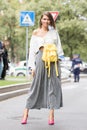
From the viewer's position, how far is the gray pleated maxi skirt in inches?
367

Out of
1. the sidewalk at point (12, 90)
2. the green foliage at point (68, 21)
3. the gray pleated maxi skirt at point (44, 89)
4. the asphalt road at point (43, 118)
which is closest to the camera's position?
the asphalt road at point (43, 118)

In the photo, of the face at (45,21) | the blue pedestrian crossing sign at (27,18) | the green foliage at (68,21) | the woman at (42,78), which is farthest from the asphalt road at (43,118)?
the green foliage at (68,21)

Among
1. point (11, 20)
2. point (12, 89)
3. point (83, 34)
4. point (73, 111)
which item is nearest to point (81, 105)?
point (73, 111)

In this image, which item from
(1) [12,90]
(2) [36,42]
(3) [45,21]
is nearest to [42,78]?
(2) [36,42]

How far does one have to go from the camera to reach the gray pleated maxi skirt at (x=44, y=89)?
931cm

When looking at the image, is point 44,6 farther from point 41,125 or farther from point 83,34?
point 41,125

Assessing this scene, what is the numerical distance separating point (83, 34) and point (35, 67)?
140 feet

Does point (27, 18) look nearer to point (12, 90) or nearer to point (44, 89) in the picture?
point (12, 90)

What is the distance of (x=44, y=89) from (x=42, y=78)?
0.61 ft

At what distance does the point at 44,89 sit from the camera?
9.39 m

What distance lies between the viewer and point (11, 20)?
62125 millimetres

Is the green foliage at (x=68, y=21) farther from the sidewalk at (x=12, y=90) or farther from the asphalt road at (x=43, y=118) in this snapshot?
the asphalt road at (x=43, y=118)

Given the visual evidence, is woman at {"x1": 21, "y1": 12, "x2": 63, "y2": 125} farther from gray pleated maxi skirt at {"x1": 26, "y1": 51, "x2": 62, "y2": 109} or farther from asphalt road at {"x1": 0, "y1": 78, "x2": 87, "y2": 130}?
asphalt road at {"x1": 0, "y1": 78, "x2": 87, "y2": 130}

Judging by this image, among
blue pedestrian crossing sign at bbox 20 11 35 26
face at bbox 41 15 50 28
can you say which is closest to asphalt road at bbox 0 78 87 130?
face at bbox 41 15 50 28
